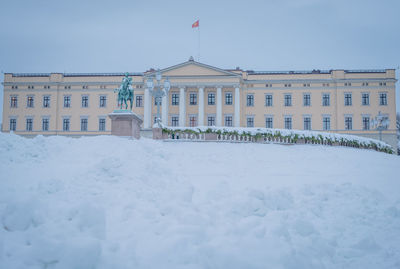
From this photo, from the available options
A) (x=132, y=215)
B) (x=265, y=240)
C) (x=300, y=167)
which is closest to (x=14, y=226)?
(x=132, y=215)

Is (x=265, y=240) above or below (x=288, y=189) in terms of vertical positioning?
below

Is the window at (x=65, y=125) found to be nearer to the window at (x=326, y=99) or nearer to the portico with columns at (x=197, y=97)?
the portico with columns at (x=197, y=97)

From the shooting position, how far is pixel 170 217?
9.20m

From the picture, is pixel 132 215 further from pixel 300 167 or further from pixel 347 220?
pixel 300 167

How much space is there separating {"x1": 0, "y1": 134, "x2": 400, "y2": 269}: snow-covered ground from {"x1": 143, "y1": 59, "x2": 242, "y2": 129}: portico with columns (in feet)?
120

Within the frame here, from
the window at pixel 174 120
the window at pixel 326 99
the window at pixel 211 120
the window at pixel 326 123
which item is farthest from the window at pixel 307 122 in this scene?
the window at pixel 174 120

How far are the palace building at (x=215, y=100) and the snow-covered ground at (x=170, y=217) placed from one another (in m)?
37.5

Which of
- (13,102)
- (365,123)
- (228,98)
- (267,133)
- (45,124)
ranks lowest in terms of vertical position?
(267,133)

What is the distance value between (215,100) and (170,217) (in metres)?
44.1

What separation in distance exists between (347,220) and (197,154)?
1008cm

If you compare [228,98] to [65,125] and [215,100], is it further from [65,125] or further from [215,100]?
[65,125]

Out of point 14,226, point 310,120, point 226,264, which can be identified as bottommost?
point 226,264

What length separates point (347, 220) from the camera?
32.0ft

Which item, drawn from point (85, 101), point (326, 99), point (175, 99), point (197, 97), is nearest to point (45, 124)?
point (85, 101)
